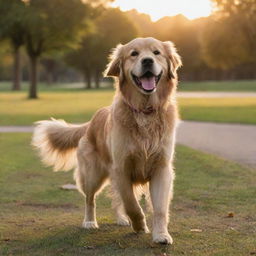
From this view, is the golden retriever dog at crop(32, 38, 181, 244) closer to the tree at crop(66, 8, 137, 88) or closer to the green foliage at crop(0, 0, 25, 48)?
the green foliage at crop(0, 0, 25, 48)

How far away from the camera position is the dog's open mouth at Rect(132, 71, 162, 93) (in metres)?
5.72

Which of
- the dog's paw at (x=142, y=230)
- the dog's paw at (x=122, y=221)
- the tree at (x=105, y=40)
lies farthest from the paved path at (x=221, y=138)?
the tree at (x=105, y=40)

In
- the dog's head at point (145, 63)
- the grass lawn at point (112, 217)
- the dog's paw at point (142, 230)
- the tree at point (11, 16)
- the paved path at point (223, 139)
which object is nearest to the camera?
the grass lawn at point (112, 217)

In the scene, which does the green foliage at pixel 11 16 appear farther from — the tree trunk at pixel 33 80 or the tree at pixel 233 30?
the tree at pixel 233 30

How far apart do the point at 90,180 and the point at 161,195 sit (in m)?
1.10

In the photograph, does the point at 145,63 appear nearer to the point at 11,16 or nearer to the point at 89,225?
the point at 89,225

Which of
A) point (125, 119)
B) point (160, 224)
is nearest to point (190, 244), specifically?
point (160, 224)

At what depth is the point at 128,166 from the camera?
18.7ft

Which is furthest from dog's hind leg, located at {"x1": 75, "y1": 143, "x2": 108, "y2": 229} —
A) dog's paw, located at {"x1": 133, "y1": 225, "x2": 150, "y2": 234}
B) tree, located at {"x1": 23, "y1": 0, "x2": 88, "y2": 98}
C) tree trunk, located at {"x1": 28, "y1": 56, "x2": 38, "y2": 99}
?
tree trunk, located at {"x1": 28, "y1": 56, "x2": 38, "y2": 99}

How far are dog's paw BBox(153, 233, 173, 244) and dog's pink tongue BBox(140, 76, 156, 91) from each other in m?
1.45

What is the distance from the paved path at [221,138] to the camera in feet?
41.1

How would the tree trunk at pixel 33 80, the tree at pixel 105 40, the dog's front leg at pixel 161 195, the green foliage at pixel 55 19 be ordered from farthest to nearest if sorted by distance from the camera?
1. the tree at pixel 105 40
2. the tree trunk at pixel 33 80
3. the green foliage at pixel 55 19
4. the dog's front leg at pixel 161 195

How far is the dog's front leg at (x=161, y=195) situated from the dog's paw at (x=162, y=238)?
0.12ft

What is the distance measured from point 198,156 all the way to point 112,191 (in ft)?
19.7
